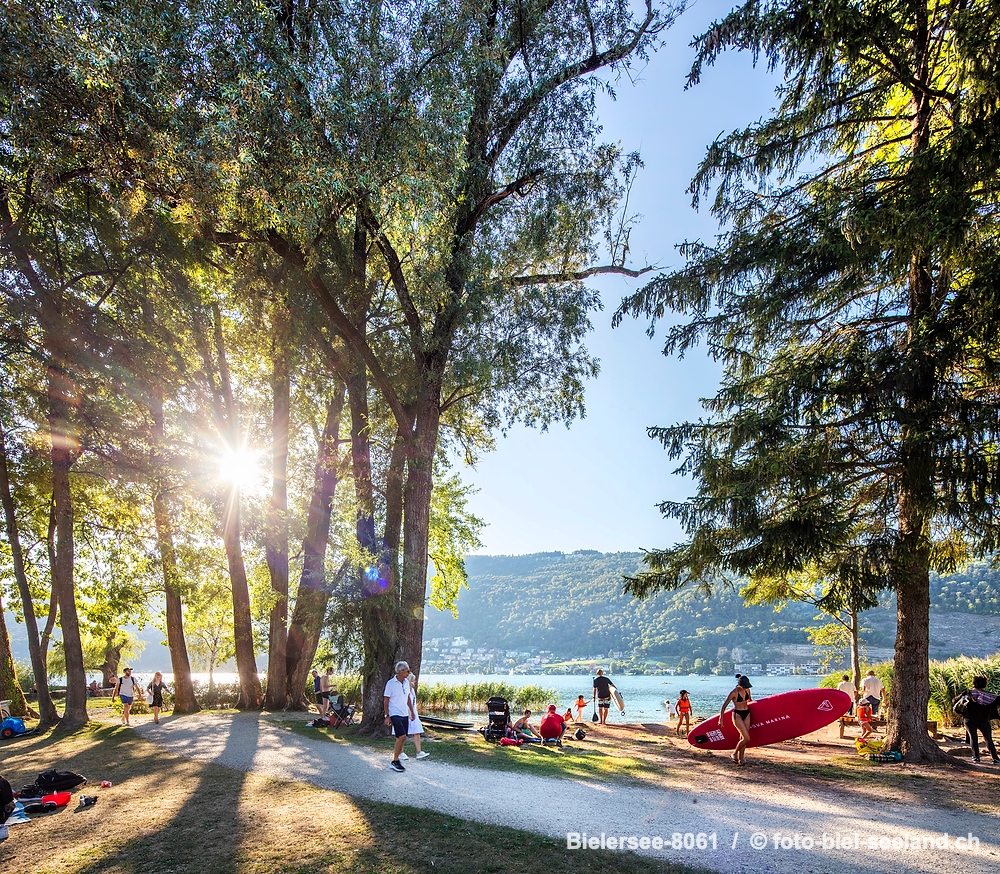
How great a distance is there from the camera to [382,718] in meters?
12.8

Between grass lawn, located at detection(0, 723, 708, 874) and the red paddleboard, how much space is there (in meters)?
7.71

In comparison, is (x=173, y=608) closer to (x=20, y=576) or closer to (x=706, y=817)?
(x=20, y=576)

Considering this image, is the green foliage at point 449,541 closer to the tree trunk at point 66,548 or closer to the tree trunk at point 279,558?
the tree trunk at point 279,558

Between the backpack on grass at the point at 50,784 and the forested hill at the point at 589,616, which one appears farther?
the forested hill at the point at 589,616

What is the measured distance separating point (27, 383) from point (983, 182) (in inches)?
791

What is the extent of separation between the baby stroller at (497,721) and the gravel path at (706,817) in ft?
10.5

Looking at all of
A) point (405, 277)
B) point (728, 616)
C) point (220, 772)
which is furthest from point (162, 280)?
point (728, 616)

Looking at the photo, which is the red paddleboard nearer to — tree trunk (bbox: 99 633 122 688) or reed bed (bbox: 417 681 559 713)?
reed bed (bbox: 417 681 559 713)

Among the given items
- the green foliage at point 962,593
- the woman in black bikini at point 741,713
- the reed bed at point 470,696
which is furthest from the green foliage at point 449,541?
the green foliage at point 962,593

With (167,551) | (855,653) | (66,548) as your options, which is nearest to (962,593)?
(855,653)

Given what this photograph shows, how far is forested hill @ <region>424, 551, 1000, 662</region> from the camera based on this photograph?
164 feet

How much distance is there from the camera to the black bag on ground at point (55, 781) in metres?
7.41

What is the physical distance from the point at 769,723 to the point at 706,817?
641 cm

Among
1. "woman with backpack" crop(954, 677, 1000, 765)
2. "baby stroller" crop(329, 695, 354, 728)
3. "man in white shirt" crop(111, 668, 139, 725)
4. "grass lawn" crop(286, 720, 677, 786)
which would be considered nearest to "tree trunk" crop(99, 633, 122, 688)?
"man in white shirt" crop(111, 668, 139, 725)
